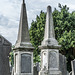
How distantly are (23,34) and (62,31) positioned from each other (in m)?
19.2

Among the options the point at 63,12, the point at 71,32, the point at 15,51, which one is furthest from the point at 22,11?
the point at 63,12

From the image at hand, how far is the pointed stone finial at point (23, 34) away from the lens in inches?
313

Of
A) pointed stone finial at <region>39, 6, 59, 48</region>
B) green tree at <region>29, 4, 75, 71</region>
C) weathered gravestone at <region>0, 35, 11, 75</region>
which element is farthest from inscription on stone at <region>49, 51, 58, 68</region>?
green tree at <region>29, 4, 75, 71</region>

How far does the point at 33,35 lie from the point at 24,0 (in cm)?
1933

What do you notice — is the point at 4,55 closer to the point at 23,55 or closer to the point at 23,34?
the point at 23,55

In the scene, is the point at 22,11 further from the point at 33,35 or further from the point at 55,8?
the point at 55,8

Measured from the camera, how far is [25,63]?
26.0 ft

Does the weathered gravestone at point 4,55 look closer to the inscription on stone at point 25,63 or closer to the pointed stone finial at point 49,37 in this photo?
the inscription on stone at point 25,63

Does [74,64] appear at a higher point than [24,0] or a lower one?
lower

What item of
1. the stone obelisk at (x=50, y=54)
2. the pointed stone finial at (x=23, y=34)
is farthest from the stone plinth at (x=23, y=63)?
the stone obelisk at (x=50, y=54)

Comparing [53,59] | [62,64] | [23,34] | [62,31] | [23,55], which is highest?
[62,31]

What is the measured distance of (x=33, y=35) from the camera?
27750 mm

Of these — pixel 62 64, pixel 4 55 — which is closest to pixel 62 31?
pixel 62 64

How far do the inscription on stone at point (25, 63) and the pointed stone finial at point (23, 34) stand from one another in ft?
1.12
